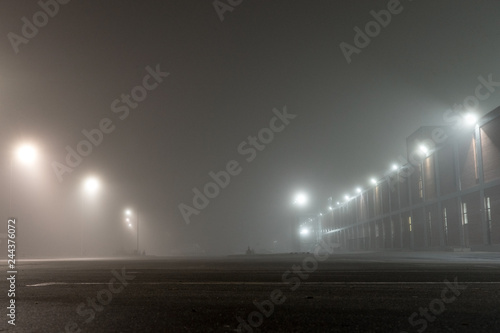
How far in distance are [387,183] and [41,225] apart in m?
43.8

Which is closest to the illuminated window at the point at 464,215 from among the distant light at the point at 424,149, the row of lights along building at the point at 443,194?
the row of lights along building at the point at 443,194

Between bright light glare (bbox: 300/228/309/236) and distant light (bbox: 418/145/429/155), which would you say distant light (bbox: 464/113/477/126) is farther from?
bright light glare (bbox: 300/228/309/236)

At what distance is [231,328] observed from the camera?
3869 mm

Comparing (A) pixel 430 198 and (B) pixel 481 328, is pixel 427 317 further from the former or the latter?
(A) pixel 430 198

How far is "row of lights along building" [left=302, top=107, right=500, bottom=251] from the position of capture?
39.8 metres

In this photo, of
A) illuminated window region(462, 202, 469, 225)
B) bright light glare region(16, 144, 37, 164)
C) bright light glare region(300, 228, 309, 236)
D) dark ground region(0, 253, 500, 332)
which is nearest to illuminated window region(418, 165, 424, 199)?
illuminated window region(462, 202, 469, 225)

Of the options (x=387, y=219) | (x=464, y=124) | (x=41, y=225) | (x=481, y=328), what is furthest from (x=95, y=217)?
(x=481, y=328)

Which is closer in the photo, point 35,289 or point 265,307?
point 265,307

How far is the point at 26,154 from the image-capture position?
4109 centimetres

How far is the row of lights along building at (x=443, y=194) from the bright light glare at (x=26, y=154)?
3530 cm

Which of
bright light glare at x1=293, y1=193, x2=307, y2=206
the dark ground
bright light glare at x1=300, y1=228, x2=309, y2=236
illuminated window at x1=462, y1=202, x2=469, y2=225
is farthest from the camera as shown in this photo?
bright light glare at x1=300, y1=228, x2=309, y2=236
